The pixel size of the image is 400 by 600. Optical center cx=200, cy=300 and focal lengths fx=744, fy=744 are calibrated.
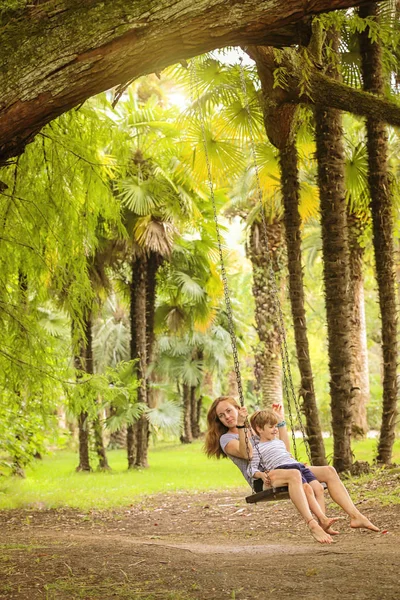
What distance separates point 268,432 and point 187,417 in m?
24.7

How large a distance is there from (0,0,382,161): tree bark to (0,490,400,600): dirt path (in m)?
2.59

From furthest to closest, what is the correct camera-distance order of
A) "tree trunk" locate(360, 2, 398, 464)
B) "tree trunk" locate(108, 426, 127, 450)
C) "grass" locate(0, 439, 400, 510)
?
"tree trunk" locate(108, 426, 127, 450)
"grass" locate(0, 439, 400, 510)
"tree trunk" locate(360, 2, 398, 464)

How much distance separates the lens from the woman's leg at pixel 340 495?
228 inches

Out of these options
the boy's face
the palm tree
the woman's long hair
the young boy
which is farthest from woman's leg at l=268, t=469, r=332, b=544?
the palm tree

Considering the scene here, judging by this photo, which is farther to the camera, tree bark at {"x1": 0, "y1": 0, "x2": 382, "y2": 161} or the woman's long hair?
the woman's long hair

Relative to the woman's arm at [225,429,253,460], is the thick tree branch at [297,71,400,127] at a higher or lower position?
higher

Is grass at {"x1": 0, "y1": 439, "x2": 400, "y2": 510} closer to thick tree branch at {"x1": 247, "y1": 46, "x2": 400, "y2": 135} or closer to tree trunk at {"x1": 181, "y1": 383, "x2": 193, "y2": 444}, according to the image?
thick tree branch at {"x1": 247, "y1": 46, "x2": 400, "y2": 135}

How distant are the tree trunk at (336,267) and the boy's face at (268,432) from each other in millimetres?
4062

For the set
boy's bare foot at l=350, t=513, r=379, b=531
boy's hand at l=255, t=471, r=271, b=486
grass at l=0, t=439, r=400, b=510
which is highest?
boy's hand at l=255, t=471, r=271, b=486

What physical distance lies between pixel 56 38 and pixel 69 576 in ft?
10.6

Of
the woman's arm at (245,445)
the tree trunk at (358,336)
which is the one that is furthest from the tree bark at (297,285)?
the tree trunk at (358,336)

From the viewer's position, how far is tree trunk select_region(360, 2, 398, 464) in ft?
33.1

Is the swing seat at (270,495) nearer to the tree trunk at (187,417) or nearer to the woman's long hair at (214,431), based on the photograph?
the woman's long hair at (214,431)

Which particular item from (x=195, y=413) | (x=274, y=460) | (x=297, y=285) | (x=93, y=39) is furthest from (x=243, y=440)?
(x=195, y=413)
